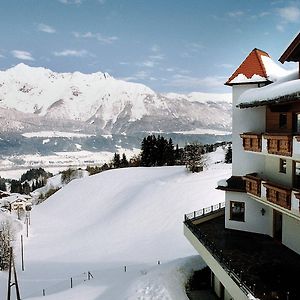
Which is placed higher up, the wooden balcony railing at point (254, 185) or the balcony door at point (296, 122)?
the balcony door at point (296, 122)

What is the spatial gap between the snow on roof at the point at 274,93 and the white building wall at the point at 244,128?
6.79 feet

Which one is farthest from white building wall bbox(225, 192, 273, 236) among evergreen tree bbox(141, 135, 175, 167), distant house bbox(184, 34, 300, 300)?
evergreen tree bbox(141, 135, 175, 167)

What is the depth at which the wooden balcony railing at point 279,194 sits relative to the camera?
13938 millimetres

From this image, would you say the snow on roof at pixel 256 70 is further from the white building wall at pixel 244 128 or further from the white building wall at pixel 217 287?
the white building wall at pixel 217 287

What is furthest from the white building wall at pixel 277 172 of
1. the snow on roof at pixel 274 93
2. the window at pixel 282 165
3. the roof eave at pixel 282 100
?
the snow on roof at pixel 274 93

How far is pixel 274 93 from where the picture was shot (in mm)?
14695

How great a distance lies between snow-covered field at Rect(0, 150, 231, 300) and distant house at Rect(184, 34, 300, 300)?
371 cm

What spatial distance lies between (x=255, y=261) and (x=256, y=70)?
9.47m

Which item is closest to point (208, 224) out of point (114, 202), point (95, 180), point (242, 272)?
point (242, 272)

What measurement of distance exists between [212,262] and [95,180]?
174 feet

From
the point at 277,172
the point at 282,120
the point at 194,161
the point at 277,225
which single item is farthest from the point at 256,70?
the point at 194,161

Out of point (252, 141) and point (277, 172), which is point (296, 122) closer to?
point (252, 141)

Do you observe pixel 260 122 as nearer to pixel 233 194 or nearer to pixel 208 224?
pixel 233 194

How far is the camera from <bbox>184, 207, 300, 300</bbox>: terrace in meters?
12.7
